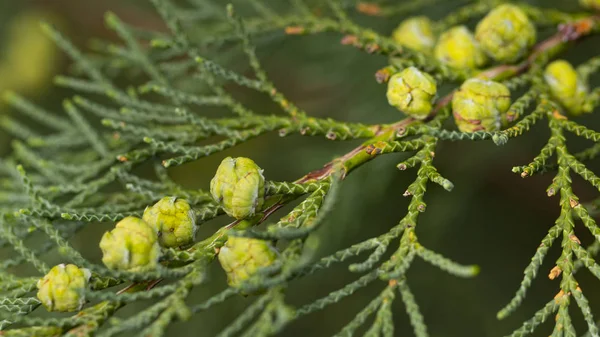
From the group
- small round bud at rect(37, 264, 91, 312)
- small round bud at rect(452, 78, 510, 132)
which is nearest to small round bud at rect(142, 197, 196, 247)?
small round bud at rect(37, 264, 91, 312)

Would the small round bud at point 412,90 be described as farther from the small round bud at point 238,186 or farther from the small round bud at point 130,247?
the small round bud at point 130,247

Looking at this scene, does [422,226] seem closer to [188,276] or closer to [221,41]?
[221,41]

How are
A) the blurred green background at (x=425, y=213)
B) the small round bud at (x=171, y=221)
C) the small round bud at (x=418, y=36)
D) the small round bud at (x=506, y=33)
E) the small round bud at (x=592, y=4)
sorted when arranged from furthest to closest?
1. the blurred green background at (x=425, y=213)
2. the small round bud at (x=418, y=36)
3. the small round bud at (x=592, y=4)
4. the small round bud at (x=506, y=33)
5. the small round bud at (x=171, y=221)

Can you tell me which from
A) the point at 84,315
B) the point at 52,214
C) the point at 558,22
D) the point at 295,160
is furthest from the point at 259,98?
the point at 84,315

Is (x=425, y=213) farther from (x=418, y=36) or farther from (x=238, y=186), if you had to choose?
(x=238, y=186)

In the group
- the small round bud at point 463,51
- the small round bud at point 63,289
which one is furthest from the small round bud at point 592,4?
the small round bud at point 63,289

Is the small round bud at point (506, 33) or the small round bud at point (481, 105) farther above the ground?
the small round bud at point (506, 33)

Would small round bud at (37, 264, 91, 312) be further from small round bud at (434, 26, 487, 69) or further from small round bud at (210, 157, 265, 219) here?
small round bud at (434, 26, 487, 69)
